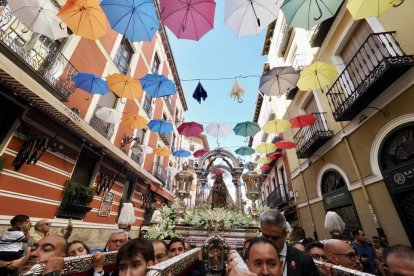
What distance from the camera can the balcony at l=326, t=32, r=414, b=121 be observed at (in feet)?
17.2

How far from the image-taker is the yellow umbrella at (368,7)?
13.8ft

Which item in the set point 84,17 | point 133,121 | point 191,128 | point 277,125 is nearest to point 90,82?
point 84,17

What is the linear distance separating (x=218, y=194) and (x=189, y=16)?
6.63 metres

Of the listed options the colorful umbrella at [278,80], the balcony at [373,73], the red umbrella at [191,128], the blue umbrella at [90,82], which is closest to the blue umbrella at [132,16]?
the blue umbrella at [90,82]

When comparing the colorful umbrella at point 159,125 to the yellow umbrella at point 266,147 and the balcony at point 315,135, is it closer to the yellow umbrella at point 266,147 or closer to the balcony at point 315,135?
the yellow umbrella at point 266,147

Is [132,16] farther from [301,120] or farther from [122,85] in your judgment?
[301,120]

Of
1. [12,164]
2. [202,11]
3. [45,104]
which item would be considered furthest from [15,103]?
[202,11]

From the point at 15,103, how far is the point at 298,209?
1347 cm

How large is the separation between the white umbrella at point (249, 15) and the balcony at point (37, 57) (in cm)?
545

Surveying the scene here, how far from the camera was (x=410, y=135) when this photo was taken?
17.6 feet

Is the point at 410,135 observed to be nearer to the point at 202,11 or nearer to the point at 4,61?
the point at 202,11

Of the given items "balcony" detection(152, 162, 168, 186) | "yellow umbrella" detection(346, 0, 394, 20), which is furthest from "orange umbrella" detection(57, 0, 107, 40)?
"balcony" detection(152, 162, 168, 186)

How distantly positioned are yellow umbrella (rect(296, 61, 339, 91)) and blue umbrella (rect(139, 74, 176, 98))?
183 inches

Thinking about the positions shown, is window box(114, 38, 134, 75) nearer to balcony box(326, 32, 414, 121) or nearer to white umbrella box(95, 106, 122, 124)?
white umbrella box(95, 106, 122, 124)
